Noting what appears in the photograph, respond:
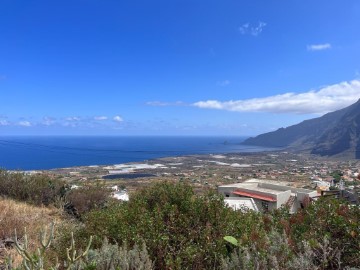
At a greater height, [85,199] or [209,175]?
[85,199]

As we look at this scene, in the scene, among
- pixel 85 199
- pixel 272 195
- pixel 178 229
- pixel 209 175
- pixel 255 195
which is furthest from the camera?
pixel 209 175

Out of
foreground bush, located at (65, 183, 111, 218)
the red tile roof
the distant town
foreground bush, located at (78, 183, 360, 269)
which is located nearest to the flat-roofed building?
the red tile roof

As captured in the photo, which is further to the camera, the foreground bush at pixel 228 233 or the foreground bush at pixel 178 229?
the foreground bush at pixel 178 229

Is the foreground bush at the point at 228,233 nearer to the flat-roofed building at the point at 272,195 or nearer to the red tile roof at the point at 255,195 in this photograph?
the flat-roofed building at the point at 272,195

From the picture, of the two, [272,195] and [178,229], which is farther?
[272,195]

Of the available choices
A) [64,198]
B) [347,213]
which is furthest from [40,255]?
[64,198]

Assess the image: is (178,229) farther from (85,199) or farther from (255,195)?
(255,195)

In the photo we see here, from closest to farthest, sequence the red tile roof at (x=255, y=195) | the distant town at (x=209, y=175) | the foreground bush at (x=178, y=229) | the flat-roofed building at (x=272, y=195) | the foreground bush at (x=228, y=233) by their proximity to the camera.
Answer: the foreground bush at (x=228, y=233) → the foreground bush at (x=178, y=229) → the flat-roofed building at (x=272, y=195) → the red tile roof at (x=255, y=195) → the distant town at (x=209, y=175)

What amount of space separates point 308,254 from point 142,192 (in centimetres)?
371

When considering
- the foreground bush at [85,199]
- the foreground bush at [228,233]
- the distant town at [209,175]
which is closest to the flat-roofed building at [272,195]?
the distant town at [209,175]

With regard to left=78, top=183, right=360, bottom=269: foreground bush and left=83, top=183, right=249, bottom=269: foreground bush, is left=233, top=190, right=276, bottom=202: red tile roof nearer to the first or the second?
left=78, top=183, right=360, bottom=269: foreground bush

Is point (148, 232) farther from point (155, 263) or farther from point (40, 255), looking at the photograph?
point (40, 255)

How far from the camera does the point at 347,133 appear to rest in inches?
5778

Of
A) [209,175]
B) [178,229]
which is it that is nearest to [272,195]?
[178,229]
